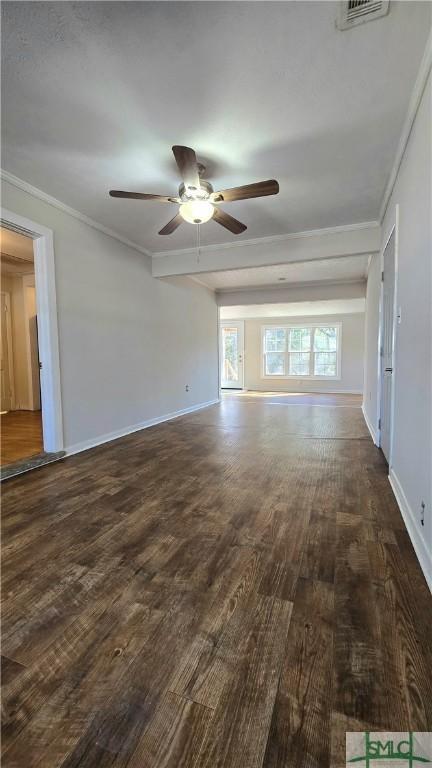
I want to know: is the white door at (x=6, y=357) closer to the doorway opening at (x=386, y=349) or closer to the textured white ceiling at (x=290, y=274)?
the textured white ceiling at (x=290, y=274)

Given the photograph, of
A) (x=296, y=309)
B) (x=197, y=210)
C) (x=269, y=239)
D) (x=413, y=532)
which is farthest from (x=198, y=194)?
(x=296, y=309)

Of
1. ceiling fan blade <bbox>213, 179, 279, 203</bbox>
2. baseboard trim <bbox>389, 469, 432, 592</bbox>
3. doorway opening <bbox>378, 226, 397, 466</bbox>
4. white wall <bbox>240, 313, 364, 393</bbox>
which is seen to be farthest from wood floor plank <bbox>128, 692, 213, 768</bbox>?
white wall <bbox>240, 313, 364, 393</bbox>

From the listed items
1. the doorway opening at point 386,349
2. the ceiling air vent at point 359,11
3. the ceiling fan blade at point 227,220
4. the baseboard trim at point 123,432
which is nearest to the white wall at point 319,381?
the baseboard trim at point 123,432

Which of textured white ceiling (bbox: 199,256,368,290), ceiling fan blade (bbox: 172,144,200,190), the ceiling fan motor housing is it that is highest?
textured white ceiling (bbox: 199,256,368,290)

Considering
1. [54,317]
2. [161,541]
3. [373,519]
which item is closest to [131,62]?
[54,317]

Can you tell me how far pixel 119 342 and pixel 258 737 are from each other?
3.90 m

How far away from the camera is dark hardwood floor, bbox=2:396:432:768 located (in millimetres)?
902

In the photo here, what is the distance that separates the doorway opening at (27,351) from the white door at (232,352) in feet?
19.1

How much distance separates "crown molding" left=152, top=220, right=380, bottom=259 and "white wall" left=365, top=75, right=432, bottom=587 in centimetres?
143

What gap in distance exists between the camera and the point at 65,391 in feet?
11.2

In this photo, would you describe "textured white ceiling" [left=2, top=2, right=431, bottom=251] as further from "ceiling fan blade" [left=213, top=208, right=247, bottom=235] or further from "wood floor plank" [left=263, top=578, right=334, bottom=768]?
"wood floor plank" [left=263, top=578, right=334, bottom=768]

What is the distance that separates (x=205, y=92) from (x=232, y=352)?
28.1 ft

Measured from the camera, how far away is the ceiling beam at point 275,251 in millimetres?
3871

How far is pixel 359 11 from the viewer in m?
1.45
